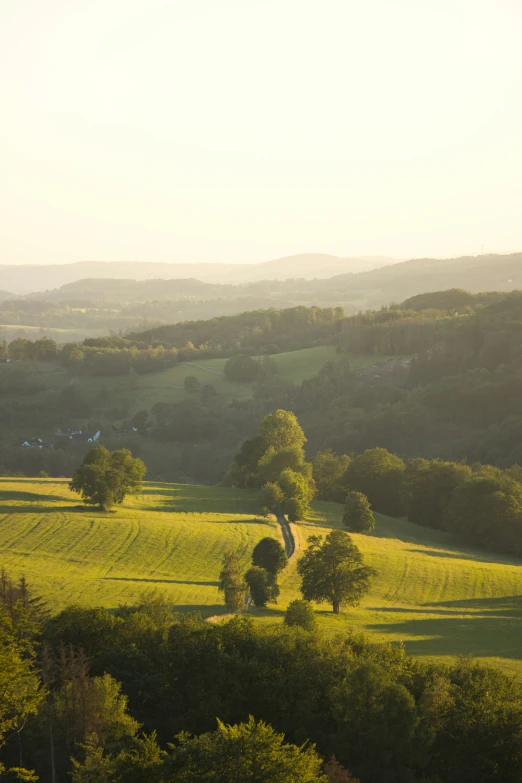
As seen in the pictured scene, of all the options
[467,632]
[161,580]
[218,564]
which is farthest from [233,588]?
[467,632]

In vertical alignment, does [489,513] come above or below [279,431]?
below

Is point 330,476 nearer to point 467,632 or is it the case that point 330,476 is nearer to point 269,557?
point 269,557

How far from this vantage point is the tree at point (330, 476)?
86681 millimetres

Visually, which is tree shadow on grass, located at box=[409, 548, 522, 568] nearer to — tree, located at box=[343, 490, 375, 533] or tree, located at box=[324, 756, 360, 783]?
tree, located at box=[343, 490, 375, 533]

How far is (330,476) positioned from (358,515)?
20.7m

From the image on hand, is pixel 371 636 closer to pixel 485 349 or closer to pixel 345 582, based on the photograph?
pixel 345 582

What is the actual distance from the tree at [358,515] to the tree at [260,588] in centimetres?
2256

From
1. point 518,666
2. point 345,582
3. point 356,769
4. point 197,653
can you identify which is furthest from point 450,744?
point 345,582

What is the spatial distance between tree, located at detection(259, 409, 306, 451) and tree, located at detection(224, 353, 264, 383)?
82.4 meters

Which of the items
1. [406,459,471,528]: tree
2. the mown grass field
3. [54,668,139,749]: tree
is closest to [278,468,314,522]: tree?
[406,459,471,528]: tree

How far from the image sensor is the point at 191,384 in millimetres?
165375

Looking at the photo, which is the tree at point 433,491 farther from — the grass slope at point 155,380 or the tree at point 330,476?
the grass slope at point 155,380

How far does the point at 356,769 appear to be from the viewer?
31297 millimetres

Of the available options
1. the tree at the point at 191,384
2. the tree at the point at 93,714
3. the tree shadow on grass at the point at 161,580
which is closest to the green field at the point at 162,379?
the tree at the point at 191,384
